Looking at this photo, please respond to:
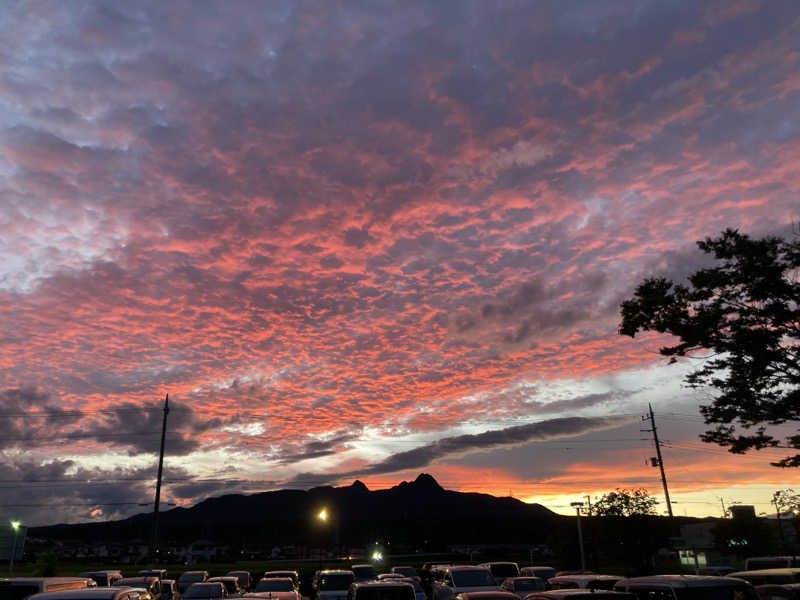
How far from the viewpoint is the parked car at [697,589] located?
1045cm

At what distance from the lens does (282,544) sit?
195500 mm

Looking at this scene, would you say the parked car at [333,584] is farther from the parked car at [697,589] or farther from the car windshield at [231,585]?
the parked car at [697,589]

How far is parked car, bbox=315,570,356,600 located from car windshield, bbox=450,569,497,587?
3.80 metres

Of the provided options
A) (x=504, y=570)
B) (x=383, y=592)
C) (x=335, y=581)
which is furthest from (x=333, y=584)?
(x=383, y=592)

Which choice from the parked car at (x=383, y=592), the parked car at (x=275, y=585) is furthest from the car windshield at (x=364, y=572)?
the parked car at (x=383, y=592)

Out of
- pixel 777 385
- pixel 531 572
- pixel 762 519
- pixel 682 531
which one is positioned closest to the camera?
pixel 777 385

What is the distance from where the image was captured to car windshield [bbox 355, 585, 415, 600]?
13180 millimetres

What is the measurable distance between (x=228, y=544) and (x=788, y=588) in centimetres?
20605

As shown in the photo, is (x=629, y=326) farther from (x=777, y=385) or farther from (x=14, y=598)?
(x=14, y=598)

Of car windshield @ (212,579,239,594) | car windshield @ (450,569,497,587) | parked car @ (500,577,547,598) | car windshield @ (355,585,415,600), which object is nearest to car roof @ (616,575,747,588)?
car windshield @ (355,585,415,600)

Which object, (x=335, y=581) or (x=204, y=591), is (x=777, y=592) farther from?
(x=204, y=591)

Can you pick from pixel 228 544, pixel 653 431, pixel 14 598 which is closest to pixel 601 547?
pixel 653 431

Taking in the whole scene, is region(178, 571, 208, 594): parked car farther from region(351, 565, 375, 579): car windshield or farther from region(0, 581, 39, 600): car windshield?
region(0, 581, 39, 600): car windshield

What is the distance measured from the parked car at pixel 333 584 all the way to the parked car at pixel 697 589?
524 inches
